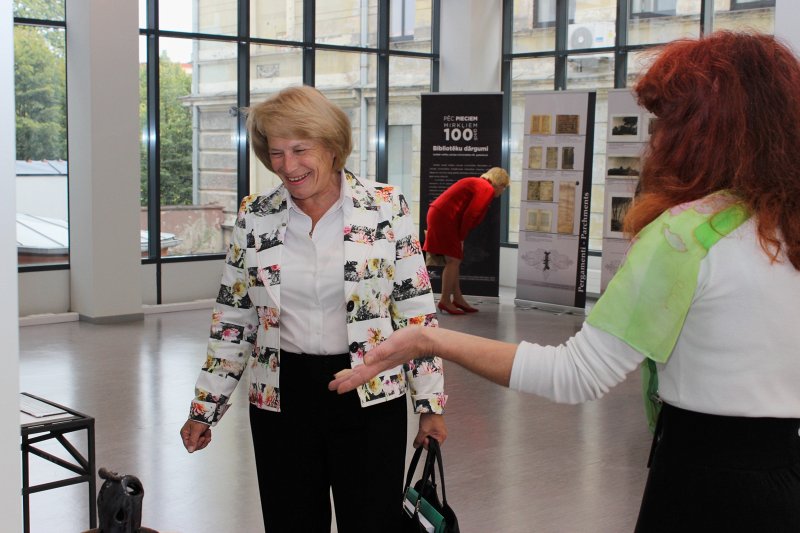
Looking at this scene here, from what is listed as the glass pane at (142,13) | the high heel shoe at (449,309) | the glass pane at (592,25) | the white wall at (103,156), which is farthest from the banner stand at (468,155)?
the white wall at (103,156)

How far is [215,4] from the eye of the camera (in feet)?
37.4

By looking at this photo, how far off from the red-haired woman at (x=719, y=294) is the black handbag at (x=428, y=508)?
2.67 ft

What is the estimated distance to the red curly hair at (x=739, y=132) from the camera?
1517 mm

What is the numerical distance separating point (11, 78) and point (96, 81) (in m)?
8.77

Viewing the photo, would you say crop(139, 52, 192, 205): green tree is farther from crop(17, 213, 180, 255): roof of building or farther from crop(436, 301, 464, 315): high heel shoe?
crop(436, 301, 464, 315): high heel shoe

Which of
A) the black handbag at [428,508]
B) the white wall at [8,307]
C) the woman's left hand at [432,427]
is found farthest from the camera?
the woman's left hand at [432,427]

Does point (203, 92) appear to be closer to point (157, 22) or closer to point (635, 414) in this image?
point (157, 22)

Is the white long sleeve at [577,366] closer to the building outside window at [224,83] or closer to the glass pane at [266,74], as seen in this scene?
the building outside window at [224,83]

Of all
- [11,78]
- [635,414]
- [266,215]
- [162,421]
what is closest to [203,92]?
[162,421]

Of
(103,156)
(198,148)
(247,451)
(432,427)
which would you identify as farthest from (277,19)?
(432,427)

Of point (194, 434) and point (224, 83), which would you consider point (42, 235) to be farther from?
point (194, 434)

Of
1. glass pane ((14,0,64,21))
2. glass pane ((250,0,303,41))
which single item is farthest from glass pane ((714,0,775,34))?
glass pane ((14,0,64,21))

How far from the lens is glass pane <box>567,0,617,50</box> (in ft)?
40.8

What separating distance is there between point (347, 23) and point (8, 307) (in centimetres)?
1193
